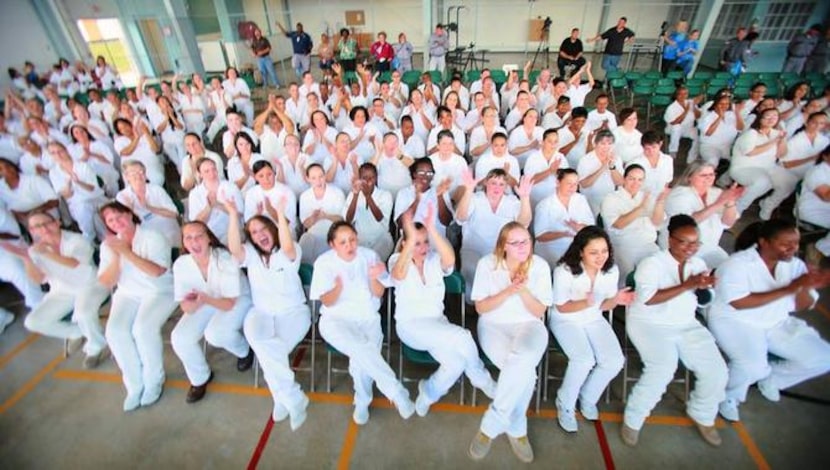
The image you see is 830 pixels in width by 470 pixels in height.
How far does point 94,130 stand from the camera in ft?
21.0

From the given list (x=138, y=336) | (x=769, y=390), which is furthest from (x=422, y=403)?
(x=769, y=390)

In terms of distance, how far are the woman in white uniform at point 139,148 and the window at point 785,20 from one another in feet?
54.2

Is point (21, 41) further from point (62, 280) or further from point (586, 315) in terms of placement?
point (586, 315)

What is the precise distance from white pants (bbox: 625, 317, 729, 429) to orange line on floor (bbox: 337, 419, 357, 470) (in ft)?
6.85

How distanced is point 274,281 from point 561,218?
2701 mm

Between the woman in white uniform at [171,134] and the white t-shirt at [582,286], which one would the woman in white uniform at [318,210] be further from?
the woman in white uniform at [171,134]

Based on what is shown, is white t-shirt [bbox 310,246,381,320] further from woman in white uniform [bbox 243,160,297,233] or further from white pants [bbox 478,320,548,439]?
woman in white uniform [bbox 243,160,297,233]

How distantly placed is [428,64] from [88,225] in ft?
30.6

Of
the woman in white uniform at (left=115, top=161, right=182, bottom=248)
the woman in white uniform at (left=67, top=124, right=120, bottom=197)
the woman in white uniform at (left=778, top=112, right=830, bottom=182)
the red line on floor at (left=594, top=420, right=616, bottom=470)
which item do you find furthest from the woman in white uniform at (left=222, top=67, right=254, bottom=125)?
the woman in white uniform at (left=778, top=112, right=830, bottom=182)

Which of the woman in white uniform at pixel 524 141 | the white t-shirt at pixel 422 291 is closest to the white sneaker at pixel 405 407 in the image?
the white t-shirt at pixel 422 291

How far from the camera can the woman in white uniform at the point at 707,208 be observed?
331cm

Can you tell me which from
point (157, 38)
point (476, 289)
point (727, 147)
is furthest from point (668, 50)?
point (157, 38)

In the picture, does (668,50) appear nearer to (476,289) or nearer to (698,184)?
(698,184)

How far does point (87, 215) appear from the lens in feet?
15.7
